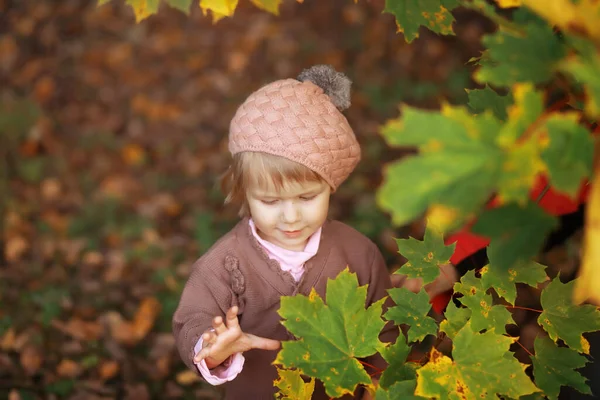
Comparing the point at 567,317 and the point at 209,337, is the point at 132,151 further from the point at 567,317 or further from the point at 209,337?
the point at 567,317

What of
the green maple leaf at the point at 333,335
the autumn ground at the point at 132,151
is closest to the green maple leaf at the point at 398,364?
the green maple leaf at the point at 333,335

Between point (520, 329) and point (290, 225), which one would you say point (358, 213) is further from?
point (290, 225)

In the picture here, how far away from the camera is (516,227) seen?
2.93ft

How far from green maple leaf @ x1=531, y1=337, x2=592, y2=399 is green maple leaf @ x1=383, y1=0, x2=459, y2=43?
820 mm

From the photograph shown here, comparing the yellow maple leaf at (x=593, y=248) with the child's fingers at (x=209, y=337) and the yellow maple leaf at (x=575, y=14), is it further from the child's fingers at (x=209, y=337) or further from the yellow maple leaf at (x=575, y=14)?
the child's fingers at (x=209, y=337)

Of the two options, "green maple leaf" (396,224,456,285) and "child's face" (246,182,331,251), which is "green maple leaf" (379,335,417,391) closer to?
"green maple leaf" (396,224,456,285)

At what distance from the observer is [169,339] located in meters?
3.33

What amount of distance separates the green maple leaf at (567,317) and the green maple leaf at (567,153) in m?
0.75

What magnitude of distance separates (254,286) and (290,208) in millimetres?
291

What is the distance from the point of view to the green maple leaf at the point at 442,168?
2.78ft

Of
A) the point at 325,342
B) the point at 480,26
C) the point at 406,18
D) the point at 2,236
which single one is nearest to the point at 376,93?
the point at 480,26

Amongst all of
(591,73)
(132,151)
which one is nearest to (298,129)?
(591,73)

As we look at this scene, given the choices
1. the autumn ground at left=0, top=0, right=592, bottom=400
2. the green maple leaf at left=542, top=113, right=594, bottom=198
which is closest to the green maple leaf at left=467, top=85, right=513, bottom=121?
the green maple leaf at left=542, top=113, right=594, bottom=198

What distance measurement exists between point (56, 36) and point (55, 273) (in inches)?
104
